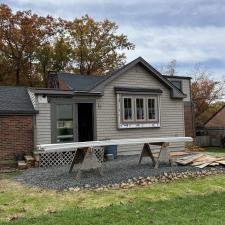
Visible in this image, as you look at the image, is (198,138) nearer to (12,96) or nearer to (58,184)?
(12,96)

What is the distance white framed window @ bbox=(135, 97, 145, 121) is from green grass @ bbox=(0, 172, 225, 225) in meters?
8.24

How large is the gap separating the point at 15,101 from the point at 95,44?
20.9 meters

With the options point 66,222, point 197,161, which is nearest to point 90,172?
point 197,161

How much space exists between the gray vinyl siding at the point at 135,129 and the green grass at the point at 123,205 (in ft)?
25.5

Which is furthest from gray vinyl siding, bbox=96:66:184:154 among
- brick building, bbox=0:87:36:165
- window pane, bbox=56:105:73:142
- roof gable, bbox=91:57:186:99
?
brick building, bbox=0:87:36:165

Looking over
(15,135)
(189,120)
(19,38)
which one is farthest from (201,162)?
(19,38)

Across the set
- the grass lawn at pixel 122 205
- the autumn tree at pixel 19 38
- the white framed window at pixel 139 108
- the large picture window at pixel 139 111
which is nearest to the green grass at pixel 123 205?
the grass lawn at pixel 122 205

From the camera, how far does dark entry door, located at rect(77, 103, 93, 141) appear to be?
60.7 feet

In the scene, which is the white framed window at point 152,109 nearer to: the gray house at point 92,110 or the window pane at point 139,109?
the gray house at point 92,110

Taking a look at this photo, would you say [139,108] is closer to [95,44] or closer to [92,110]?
[92,110]

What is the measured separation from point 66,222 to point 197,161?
7848mm

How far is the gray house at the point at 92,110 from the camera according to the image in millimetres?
15438

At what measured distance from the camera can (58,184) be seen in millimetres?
10172

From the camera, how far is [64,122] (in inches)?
648
